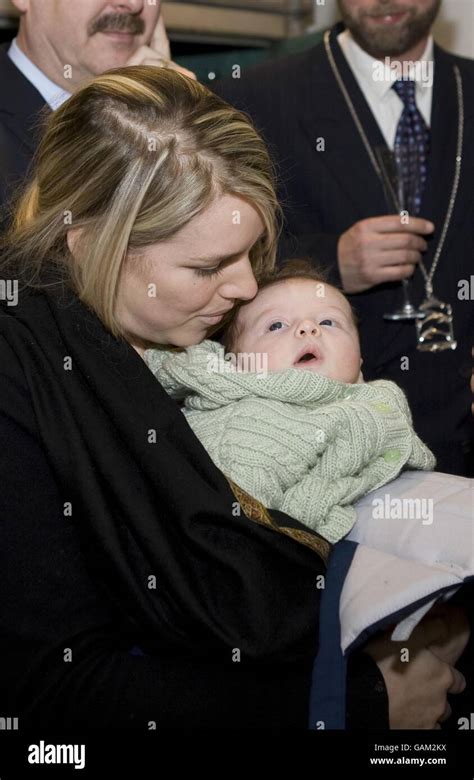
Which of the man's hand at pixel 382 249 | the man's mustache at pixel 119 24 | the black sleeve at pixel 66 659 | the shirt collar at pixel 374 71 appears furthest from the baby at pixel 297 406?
the shirt collar at pixel 374 71

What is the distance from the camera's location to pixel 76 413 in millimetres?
1437

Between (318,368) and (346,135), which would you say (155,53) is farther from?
(318,368)

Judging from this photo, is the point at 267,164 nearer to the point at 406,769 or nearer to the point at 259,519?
the point at 259,519

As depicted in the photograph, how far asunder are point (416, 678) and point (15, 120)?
1.32m

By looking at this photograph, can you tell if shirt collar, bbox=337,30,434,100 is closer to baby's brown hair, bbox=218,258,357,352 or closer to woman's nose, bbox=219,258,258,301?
baby's brown hair, bbox=218,258,357,352

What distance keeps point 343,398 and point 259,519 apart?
310mm

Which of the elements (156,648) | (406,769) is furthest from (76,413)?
(406,769)

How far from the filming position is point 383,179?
230 centimetres

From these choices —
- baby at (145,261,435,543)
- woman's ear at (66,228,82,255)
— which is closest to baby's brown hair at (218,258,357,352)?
baby at (145,261,435,543)

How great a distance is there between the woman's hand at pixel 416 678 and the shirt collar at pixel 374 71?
1.44m

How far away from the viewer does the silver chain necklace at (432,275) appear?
91.9 inches

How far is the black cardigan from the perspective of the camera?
54.2 inches

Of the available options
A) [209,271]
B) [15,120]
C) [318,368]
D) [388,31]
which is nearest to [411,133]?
[388,31]

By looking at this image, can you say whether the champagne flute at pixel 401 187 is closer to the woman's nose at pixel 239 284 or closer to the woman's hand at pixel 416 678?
the woman's nose at pixel 239 284
